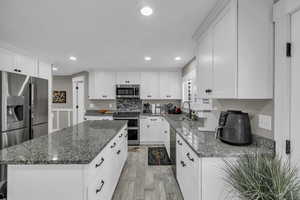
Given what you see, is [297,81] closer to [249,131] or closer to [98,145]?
[249,131]

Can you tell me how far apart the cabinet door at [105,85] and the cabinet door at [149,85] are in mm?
915

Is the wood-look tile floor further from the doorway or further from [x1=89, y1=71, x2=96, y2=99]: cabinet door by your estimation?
[x1=89, y1=71, x2=96, y2=99]: cabinet door

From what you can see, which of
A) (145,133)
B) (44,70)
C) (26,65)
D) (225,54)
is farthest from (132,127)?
(225,54)

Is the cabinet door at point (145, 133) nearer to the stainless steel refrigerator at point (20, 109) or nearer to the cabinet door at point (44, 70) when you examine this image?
the stainless steel refrigerator at point (20, 109)

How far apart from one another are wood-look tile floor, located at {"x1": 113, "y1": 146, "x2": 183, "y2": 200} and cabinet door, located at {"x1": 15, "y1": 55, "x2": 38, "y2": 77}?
9.37 feet

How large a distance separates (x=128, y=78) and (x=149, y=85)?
2.30 feet

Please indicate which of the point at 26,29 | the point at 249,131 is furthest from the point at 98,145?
the point at 26,29

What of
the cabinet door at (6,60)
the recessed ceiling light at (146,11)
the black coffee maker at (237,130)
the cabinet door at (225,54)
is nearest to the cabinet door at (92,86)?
the cabinet door at (6,60)

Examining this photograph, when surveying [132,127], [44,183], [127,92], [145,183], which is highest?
[127,92]

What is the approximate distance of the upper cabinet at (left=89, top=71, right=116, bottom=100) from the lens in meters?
4.86

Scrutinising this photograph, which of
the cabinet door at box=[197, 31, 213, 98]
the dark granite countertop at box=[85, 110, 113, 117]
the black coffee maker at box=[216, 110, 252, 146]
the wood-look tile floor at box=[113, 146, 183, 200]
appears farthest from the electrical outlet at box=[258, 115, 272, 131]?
the dark granite countertop at box=[85, 110, 113, 117]

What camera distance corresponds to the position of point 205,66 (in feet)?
6.12

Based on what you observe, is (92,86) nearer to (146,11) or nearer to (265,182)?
(146,11)

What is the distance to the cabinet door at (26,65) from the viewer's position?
3.05m
